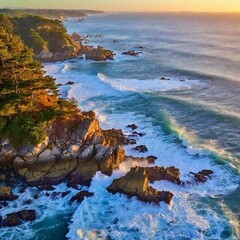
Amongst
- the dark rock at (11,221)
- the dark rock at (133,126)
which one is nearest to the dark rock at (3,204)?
the dark rock at (11,221)

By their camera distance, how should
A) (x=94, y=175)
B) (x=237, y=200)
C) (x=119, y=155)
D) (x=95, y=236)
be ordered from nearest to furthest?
(x=95, y=236) → (x=237, y=200) → (x=94, y=175) → (x=119, y=155)

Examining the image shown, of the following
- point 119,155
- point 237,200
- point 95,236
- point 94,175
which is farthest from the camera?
point 119,155

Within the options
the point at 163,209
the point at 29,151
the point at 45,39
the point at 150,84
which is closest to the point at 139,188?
the point at 163,209

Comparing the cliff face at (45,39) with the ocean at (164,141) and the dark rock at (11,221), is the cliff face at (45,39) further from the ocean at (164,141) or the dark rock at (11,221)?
the dark rock at (11,221)

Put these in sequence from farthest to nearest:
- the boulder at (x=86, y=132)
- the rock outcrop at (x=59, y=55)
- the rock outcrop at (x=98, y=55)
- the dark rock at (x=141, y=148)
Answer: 1. the rock outcrop at (x=98, y=55)
2. the rock outcrop at (x=59, y=55)
3. the dark rock at (x=141, y=148)
4. the boulder at (x=86, y=132)

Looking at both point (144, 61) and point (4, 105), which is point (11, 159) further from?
point (144, 61)

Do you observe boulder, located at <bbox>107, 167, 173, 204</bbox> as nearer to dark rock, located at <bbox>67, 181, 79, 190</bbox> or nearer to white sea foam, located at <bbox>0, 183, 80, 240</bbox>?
dark rock, located at <bbox>67, 181, 79, 190</bbox>

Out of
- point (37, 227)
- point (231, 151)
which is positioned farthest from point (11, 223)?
point (231, 151)

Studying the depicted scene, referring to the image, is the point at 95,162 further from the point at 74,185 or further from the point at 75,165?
the point at 74,185
